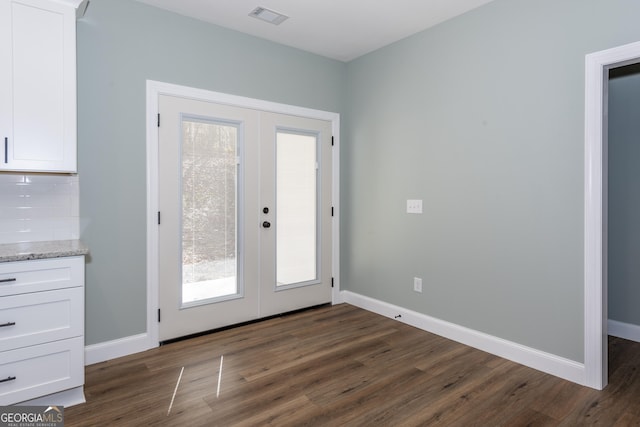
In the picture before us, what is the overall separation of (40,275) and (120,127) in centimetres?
127

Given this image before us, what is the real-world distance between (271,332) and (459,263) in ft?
5.73

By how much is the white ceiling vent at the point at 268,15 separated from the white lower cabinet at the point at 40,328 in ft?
7.44

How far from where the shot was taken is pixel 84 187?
274 centimetres

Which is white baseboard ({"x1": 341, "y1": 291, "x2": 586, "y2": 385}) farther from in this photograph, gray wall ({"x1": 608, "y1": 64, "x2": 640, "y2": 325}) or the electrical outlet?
gray wall ({"x1": 608, "y1": 64, "x2": 640, "y2": 325})

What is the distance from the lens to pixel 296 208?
3.94 metres

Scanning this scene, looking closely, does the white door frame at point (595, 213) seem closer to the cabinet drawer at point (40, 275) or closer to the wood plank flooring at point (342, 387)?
the wood plank flooring at point (342, 387)

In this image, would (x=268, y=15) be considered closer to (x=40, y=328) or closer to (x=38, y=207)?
(x=38, y=207)

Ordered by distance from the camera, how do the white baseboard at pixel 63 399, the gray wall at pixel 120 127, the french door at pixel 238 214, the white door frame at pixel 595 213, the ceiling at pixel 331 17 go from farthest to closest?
the french door at pixel 238 214
the ceiling at pixel 331 17
the gray wall at pixel 120 127
the white door frame at pixel 595 213
the white baseboard at pixel 63 399

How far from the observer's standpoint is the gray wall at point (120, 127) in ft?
9.03

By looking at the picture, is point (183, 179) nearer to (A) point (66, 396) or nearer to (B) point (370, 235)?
(A) point (66, 396)

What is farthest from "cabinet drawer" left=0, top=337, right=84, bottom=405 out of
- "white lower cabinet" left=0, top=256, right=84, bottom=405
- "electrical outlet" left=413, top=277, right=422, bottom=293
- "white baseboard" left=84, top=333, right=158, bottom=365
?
"electrical outlet" left=413, top=277, right=422, bottom=293

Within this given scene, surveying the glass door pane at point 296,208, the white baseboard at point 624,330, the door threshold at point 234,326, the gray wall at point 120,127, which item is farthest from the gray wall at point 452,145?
the white baseboard at point 624,330

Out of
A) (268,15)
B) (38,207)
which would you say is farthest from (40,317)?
(268,15)

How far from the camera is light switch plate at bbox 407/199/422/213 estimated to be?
138 inches
